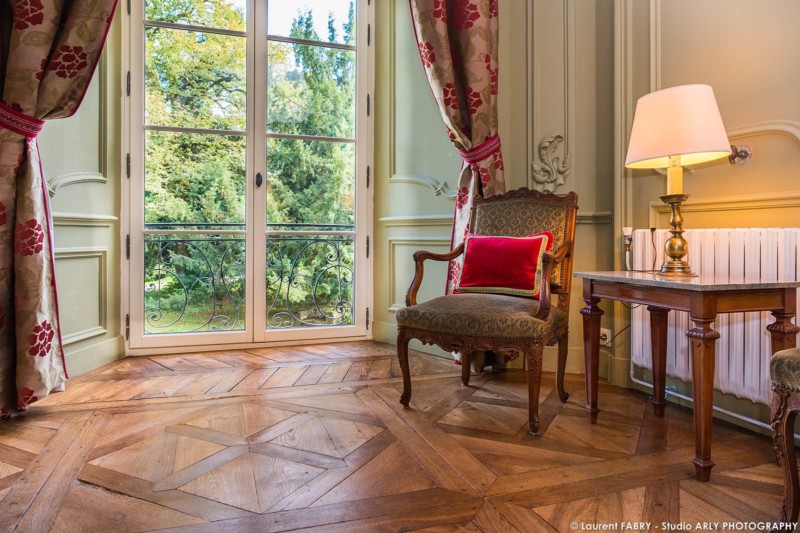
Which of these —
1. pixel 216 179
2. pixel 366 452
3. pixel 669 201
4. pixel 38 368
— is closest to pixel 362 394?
pixel 366 452

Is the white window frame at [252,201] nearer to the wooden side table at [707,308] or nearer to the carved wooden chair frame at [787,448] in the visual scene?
the wooden side table at [707,308]

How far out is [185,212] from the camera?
2998 millimetres

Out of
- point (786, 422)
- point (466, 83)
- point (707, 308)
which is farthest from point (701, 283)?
point (466, 83)

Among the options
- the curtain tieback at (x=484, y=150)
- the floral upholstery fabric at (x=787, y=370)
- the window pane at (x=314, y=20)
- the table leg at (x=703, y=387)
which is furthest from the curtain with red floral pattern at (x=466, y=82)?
the floral upholstery fabric at (x=787, y=370)

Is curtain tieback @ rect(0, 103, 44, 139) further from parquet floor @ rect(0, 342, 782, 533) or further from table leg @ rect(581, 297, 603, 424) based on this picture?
table leg @ rect(581, 297, 603, 424)

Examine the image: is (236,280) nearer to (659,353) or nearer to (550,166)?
(550,166)

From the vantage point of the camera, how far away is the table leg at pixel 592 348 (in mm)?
1884

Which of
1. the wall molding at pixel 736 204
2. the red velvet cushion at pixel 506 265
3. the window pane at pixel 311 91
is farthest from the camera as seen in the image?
the window pane at pixel 311 91

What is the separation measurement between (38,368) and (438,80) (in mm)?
2271

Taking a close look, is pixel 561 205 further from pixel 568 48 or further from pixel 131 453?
pixel 131 453

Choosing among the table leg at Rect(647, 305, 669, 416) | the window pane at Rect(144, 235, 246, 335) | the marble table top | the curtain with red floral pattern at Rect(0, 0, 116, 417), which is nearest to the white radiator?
the table leg at Rect(647, 305, 669, 416)

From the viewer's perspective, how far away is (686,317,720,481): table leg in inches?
55.2

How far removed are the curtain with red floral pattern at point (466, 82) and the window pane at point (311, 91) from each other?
0.73 meters

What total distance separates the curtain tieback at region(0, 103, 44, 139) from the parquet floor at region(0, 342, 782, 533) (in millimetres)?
1118
